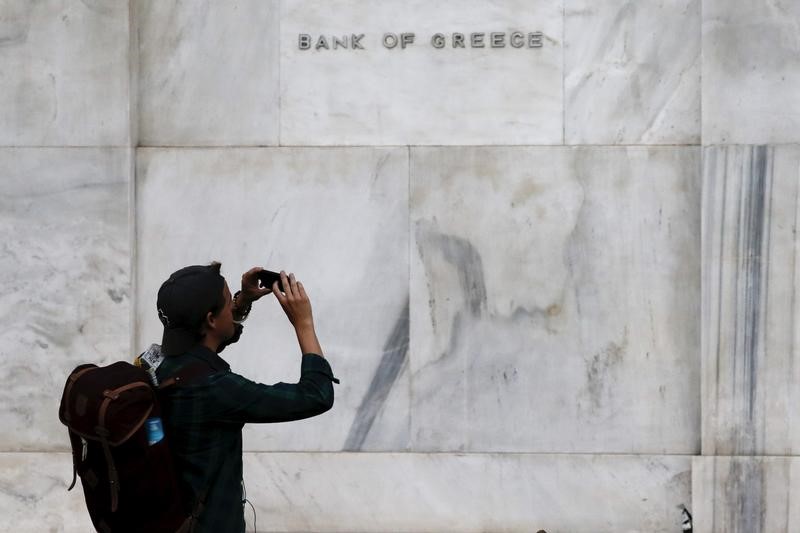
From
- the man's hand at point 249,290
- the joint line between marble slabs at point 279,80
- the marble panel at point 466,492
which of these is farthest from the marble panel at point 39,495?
the man's hand at point 249,290

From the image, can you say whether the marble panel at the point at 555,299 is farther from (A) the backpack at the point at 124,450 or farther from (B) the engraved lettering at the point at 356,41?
(A) the backpack at the point at 124,450

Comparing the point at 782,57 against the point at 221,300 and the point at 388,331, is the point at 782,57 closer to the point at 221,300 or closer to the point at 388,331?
the point at 388,331

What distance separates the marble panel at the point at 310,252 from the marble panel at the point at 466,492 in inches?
6.8

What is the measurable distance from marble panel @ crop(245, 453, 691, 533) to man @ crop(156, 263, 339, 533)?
11.4 ft

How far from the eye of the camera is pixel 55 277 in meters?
7.42

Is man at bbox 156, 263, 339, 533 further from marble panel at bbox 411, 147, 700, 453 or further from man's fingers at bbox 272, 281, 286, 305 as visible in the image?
marble panel at bbox 411, 147, 700, 453

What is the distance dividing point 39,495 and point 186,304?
4025 millimetres

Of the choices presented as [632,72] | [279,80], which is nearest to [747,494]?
[632,72]

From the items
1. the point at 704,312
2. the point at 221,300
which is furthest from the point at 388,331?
the point at 221,300

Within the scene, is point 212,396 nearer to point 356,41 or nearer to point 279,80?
point 279,80

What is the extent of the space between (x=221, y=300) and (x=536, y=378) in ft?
12.3

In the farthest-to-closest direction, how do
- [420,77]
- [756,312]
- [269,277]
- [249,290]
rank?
[420,77] → [756,312] → [249,290] → [269,277]

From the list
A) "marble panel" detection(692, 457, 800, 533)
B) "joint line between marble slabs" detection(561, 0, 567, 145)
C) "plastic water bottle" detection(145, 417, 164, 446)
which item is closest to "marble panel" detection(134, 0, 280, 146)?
"joint line between marble slabs" detection(561, 0, 567, 145)

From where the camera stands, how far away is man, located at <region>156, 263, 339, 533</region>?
3.88 metres
